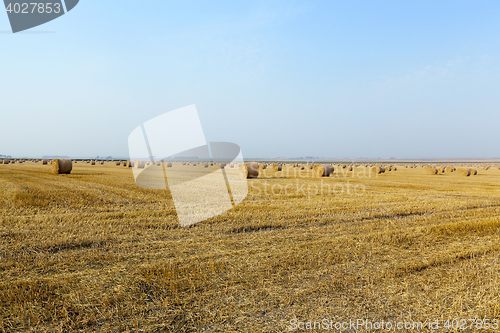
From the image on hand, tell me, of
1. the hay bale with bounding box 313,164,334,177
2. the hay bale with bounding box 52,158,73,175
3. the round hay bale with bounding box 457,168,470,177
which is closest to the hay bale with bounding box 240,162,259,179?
the hay bale with bounding box 313,164,334,177

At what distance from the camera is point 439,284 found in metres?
4.43

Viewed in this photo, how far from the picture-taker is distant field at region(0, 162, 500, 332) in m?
3.54

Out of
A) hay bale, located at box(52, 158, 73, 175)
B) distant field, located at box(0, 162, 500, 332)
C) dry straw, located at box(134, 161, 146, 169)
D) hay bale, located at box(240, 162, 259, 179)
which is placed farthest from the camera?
dry straw, located at box(134, 161, 146, 169)

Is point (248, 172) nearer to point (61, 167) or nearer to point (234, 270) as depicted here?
point (61, 167)

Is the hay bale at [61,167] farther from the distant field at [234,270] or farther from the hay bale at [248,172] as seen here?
the distant field at [234,270]

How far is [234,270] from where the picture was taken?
16.0ft

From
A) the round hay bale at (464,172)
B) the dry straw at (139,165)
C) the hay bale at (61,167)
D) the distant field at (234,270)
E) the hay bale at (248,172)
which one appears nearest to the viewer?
the distant field at (234,270)

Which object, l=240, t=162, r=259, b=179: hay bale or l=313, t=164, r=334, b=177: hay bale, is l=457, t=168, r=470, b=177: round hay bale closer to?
l=313, t=164, r=334, b=177: hay bale

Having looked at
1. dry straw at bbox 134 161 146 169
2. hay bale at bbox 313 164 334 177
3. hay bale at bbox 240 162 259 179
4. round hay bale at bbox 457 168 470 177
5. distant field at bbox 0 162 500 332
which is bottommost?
round hay bale at bbox 457 168 470 177

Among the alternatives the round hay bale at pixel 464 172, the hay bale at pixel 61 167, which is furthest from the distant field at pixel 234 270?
the round hay bale at pixel 464 172

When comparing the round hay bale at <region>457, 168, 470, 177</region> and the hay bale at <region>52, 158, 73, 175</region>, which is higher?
the hay bale at <region>52, 158, 73, 175</region>

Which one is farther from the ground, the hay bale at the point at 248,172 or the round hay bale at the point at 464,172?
the hay bale at the point at 248,172

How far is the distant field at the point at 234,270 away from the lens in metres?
3.54

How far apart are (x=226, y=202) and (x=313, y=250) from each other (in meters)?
6.47
